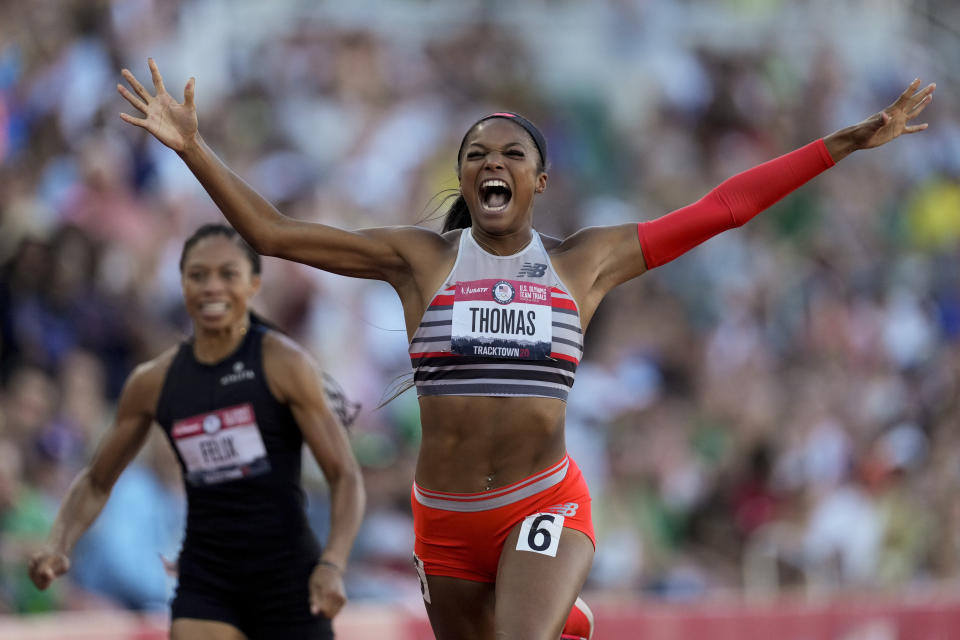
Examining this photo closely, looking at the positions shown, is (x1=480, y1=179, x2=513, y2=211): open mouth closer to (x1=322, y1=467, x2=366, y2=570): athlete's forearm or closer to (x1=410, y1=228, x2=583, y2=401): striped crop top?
(x1=410, y1=228, x2=583, y2=401): striped crop top

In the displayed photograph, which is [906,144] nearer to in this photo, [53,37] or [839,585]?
[839,585]

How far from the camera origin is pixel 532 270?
5473 mm

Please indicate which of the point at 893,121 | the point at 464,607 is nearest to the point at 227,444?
the point at 464,607

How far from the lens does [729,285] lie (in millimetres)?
14203

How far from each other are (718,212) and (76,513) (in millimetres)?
3163

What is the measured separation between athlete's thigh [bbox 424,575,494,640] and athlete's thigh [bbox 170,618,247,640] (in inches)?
42.0

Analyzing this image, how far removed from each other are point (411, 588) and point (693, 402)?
3.86m

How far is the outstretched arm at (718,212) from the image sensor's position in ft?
18.3

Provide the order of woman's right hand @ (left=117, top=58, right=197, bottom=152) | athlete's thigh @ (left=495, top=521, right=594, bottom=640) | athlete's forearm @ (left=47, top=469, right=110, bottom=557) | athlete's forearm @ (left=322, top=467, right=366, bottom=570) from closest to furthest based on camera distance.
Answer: woman's right hand @ (left=117, top=58, right=197, bottom=152) → athlete's thigh @ (left=495, top=521, right=594, bottom=640) → athlete's forearm @ (left=322, top=467, right=366, bottom=570) → athlete's forearm @ (left=47, top=469, right=110, bottom=557)

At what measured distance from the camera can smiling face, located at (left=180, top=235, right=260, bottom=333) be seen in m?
6.32

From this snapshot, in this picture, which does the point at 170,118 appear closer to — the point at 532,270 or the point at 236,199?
the point at 236,199

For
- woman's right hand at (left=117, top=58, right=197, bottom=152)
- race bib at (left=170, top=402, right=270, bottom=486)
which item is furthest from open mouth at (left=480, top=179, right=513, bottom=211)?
race bib at (left=170, top=402, right=270, bottom=486)

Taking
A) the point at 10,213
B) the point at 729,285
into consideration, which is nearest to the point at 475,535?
the point at 10,213

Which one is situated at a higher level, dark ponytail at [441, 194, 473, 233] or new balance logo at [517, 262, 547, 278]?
dark ponytail at [441, 194, 473, 233]
